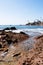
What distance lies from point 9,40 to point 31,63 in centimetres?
1451

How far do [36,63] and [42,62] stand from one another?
0.32 meters

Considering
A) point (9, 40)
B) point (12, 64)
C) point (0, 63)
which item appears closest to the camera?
point (12, 64)

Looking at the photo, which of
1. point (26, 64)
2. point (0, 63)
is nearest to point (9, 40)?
point (0, 63)

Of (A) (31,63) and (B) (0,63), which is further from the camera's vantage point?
(B) (0,63)

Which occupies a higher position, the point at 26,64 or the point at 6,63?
the point at 26,64

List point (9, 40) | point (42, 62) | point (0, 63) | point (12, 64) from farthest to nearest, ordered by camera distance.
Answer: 1. point (9, 40)
2. point (0, 63)
3. point (12, 64)
4. point (42, 62)

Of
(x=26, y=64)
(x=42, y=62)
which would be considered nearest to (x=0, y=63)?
(x=26, y=64)

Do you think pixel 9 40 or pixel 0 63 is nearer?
pixel 0 63

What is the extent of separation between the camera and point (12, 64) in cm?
1060

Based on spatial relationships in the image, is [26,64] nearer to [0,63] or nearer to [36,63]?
[36,63]

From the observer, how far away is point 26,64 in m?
8.64

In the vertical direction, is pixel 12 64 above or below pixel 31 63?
below

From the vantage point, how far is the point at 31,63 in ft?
28.3

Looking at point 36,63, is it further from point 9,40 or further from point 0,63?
point 9,40
